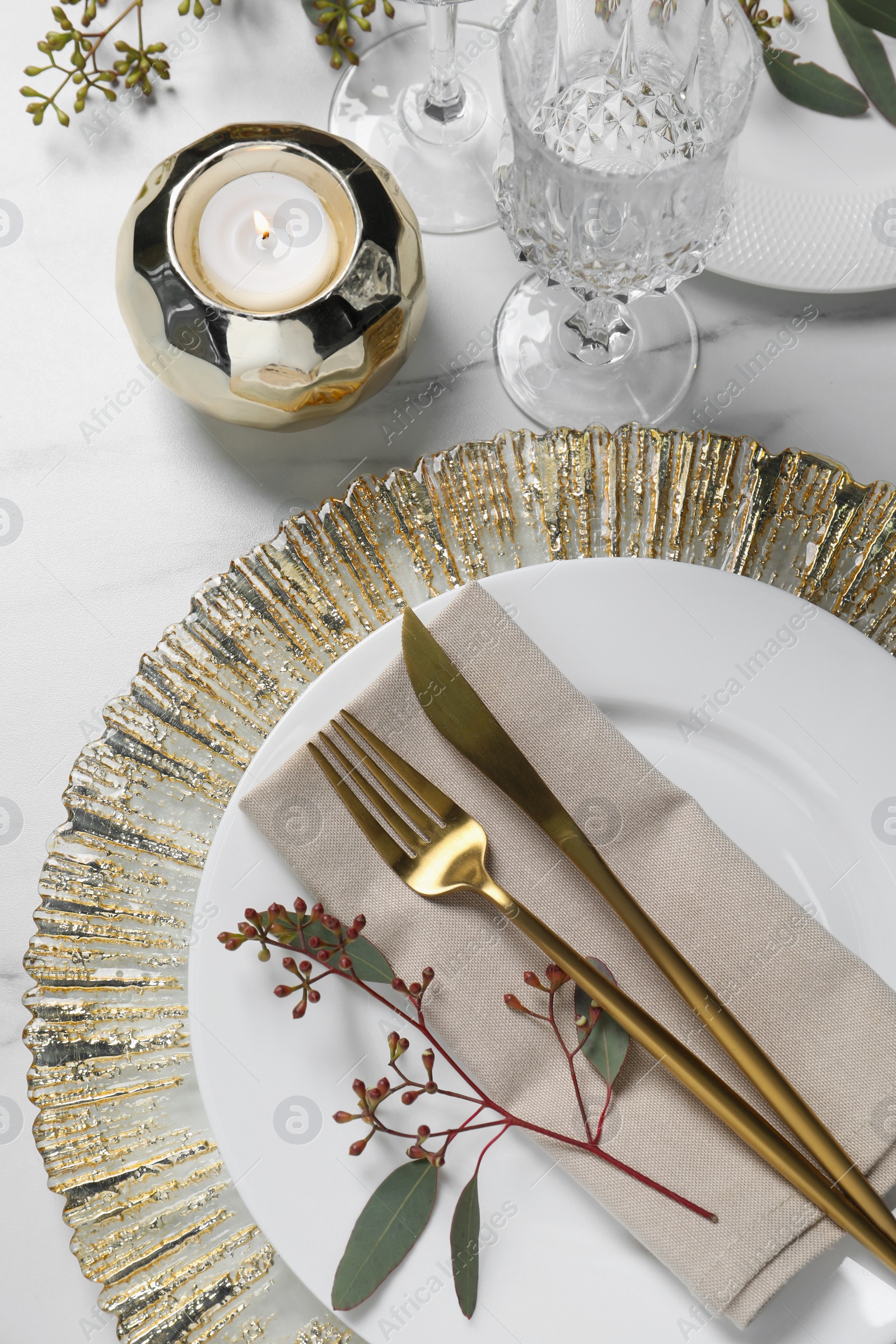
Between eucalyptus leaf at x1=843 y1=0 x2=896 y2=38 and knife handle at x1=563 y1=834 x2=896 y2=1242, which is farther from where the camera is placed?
eucalyptus leaf at x1=843 y1=0 x2=896 y2=38

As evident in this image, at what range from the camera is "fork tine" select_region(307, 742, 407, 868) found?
0.49 m

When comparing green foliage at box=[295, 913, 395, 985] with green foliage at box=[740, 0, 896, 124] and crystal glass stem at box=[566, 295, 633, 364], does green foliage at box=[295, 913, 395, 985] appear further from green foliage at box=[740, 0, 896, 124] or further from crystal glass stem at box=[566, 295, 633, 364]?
green foliage at box=[740, 0, 896, 124]

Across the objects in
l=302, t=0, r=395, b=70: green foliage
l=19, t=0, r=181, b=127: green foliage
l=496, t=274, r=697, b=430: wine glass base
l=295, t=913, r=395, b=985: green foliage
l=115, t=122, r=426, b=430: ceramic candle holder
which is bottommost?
l=295, t=913, r=395, b=985: green foliage

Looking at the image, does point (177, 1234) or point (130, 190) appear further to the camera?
point (130, 190)

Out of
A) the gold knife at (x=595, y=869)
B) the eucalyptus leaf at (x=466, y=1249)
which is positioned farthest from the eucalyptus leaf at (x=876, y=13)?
the eucalyptus leaf at (x=466, y=1249)

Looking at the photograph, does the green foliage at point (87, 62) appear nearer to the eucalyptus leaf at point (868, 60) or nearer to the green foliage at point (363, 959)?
the eucalyptus leaf at point (868, 60)

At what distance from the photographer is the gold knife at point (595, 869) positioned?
1.45 ft

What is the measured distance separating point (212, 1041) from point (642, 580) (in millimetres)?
298

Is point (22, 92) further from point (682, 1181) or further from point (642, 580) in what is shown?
point (682, 1181)

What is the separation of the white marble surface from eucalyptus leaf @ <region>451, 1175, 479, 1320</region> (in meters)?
0.30

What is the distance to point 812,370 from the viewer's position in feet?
2.06

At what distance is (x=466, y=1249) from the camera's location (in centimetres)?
44

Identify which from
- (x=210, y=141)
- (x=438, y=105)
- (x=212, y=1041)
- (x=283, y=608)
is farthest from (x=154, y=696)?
(x=438, y=105)

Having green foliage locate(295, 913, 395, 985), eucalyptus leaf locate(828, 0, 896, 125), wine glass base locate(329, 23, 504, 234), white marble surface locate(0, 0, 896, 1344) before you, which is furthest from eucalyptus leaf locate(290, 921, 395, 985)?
eucalyptus leaf locate(828, 0, 896, 125)
